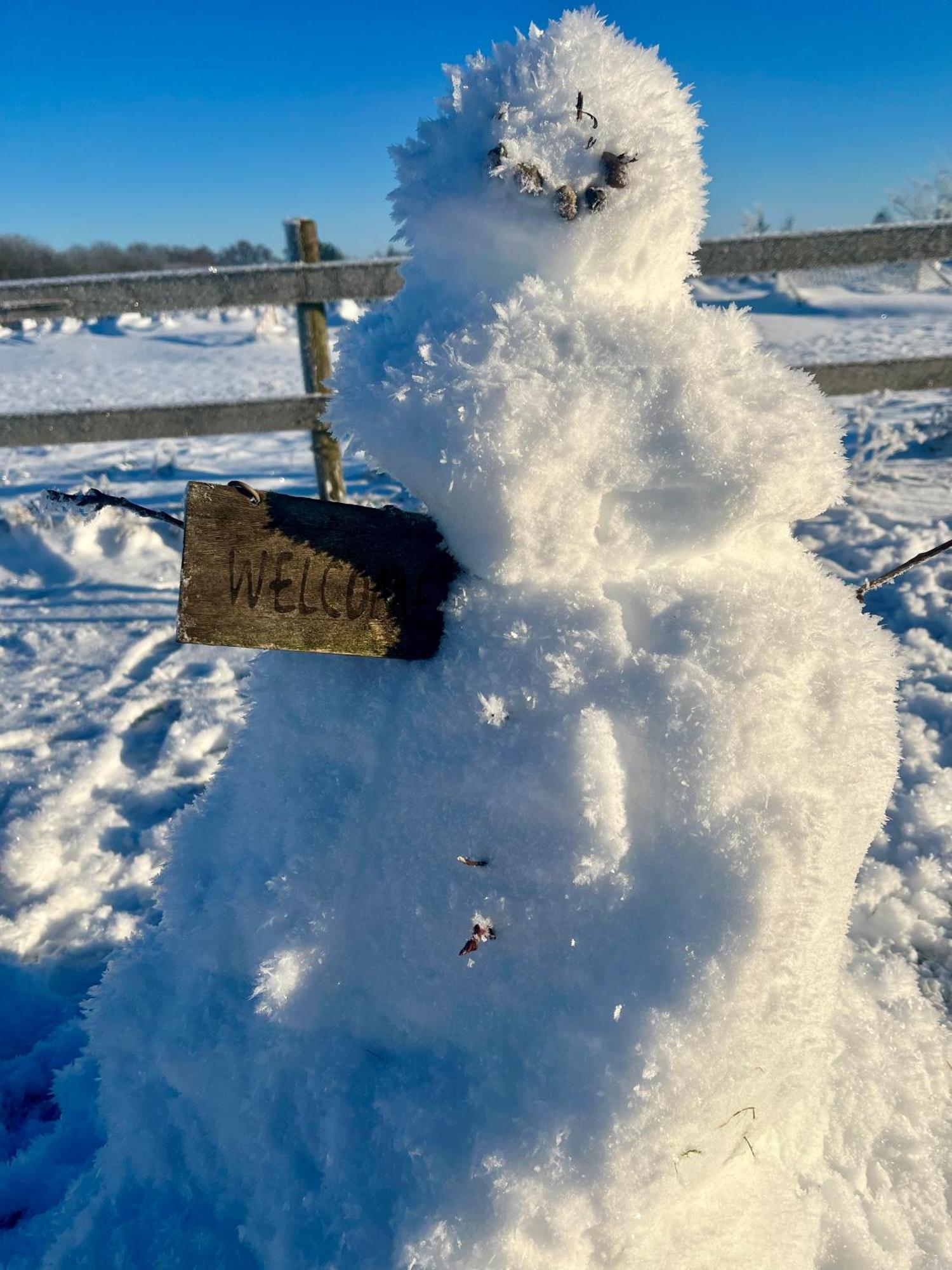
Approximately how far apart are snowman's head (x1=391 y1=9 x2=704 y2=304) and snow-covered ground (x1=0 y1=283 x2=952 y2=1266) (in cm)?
28

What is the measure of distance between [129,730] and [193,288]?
2.06 m

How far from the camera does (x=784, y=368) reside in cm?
98

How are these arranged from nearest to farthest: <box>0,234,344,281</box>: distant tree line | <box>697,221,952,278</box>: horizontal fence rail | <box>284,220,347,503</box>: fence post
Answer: <box>697,221,952,278</box>: horizontal fence rail → <box>284,220,347,503</box>: fence post → <box>0,234,344,281</box>: distant tree line

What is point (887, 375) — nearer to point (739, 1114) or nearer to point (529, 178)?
point (529, 178)

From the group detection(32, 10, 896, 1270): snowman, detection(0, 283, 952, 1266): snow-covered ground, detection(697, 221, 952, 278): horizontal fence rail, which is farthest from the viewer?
detection(697, 221, 952, 278): horizontal fence rail

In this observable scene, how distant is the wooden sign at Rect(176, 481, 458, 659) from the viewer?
981 millimetres

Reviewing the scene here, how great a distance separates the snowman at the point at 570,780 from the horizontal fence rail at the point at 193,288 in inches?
109

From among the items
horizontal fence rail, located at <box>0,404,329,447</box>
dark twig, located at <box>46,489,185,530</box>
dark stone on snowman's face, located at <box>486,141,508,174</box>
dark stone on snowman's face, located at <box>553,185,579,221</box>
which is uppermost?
dark stone on snowman's face, located at <box>486,141,508,174</box>

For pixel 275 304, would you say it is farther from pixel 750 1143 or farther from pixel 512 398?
pixel 750 1143

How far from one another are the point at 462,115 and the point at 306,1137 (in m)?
1.31

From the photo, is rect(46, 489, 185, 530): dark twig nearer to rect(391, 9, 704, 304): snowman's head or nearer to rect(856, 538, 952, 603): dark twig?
rect(391, 9, 704, 304): snowman's head

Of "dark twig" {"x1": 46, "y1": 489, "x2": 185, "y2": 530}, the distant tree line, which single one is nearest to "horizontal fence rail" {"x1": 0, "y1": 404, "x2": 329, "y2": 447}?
"dark twig" {"x1": 46, "y1": 489, "x2": 185, "y2": 530}

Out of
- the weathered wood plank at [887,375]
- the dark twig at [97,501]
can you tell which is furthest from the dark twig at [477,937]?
the weathered wood plank at [887,375]

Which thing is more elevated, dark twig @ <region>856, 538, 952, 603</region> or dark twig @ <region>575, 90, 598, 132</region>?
dark twig @ <region>575, 90, 598, 132</region>
